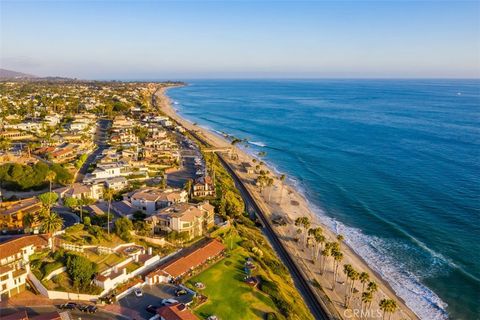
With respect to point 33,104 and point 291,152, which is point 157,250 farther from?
point 33,104

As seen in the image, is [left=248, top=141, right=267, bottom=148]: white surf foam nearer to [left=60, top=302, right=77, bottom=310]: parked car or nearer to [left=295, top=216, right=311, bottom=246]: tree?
[left=295, top=216, right=311, bottom=246]: tree

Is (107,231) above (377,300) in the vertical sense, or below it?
above

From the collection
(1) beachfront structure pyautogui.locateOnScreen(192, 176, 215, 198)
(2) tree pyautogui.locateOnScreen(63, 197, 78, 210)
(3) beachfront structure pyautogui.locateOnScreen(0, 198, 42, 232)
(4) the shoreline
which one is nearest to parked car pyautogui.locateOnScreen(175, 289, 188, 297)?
(4) the shoreline

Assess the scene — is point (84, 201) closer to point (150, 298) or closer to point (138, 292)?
point (138, 292)

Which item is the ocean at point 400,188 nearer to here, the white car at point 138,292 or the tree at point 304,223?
the tree at point 304,223

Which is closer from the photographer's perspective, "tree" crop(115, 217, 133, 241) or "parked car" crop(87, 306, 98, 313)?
"parked car" crop(87, 306, 98, 313)

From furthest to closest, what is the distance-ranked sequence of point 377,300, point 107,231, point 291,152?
point 291,152 → point 107,231 → point 377,300

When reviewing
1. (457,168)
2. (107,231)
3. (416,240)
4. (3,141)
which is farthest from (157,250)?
(457,168)

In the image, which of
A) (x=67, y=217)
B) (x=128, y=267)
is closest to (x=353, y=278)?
(x=128, y=267)
